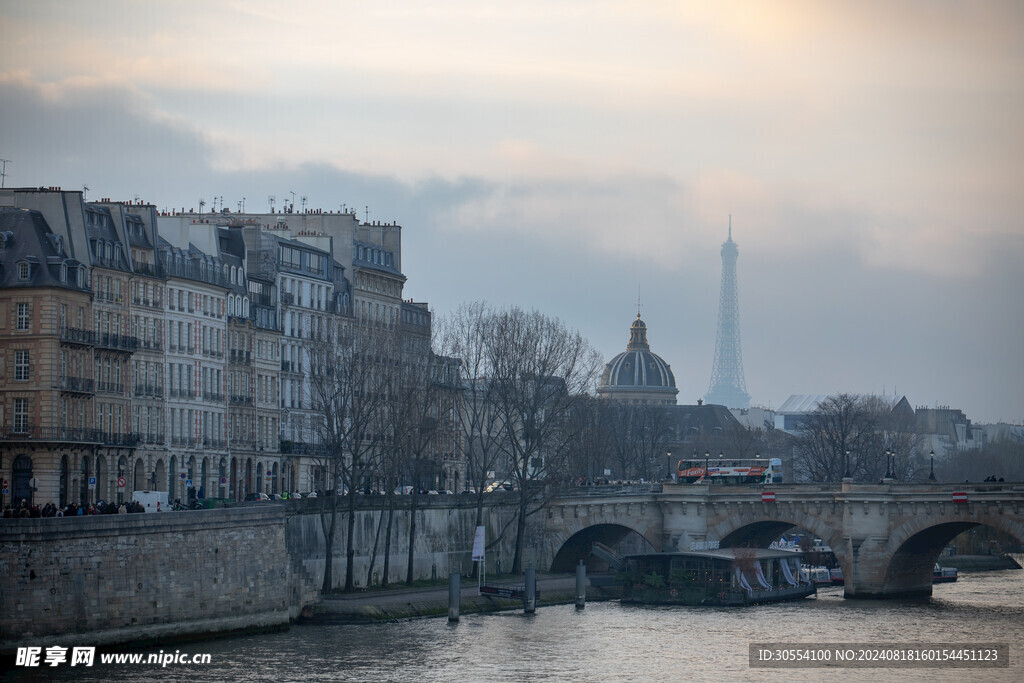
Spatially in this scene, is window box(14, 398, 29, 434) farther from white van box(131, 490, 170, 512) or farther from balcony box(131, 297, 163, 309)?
balcony box(131, 297, 163, 309)

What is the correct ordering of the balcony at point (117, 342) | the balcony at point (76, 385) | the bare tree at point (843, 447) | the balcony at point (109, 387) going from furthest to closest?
1. the bare tree at point (843, 447)
2. the balcony at point (117, 342)
3. the balcony at point (109, 387)
4. the balcony at point (76, 385)

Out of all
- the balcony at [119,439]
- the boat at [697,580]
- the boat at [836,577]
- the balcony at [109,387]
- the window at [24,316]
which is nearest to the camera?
the window at [24,316]

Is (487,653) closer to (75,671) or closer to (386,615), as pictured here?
(386,615)

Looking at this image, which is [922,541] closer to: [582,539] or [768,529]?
[768,529]

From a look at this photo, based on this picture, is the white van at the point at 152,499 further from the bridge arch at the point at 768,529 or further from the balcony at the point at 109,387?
the bridge arch at the point at 768,529

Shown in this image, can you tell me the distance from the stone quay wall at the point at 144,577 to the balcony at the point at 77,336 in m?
15.6

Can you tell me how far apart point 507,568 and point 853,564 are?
65.5ft

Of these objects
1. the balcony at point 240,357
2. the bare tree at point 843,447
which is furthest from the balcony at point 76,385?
the bare tree at point 843,447

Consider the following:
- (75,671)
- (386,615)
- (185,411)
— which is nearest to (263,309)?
(185,411)

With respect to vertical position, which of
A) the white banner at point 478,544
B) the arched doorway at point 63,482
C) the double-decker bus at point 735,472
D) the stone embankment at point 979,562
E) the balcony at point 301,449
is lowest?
the stone embankment at point 979,562

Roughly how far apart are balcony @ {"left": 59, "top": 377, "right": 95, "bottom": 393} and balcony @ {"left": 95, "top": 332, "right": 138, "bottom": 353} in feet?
8.26

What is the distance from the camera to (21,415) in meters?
93.6

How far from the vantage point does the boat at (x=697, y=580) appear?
360 feet

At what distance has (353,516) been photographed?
96812 mm
